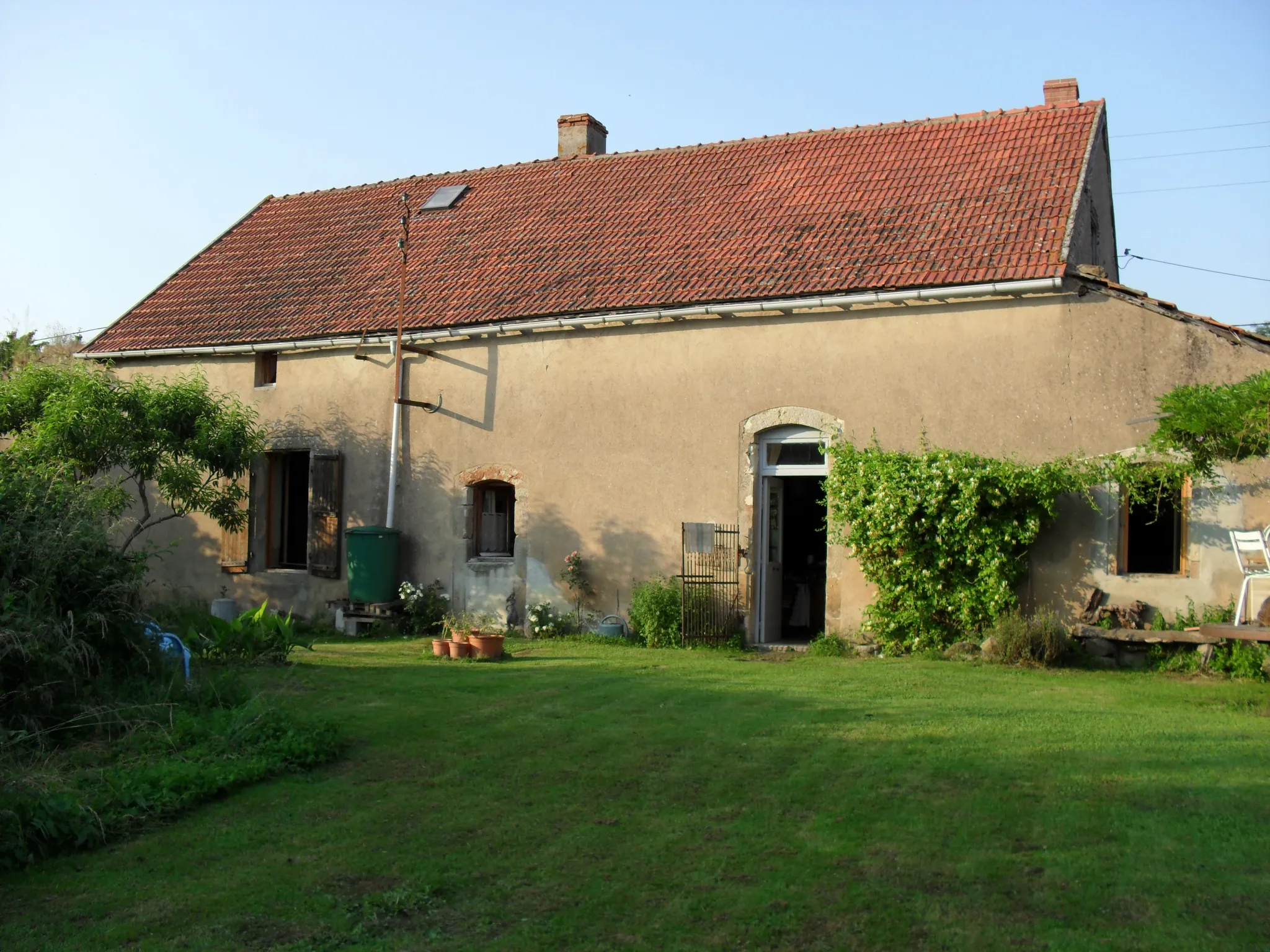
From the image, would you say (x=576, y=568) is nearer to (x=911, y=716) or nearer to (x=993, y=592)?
(x=993, y=592)

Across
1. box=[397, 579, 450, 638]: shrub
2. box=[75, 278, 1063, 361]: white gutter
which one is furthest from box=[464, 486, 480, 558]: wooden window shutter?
box=[75, 278, 1063, 361]: white gutter

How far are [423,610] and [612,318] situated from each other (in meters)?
4.23

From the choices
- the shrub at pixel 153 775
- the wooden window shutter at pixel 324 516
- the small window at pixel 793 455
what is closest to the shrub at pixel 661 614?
the small window at pixel 793 455

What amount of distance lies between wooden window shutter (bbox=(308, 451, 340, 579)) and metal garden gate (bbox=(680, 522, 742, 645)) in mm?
4811

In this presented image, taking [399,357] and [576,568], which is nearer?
[576,568]

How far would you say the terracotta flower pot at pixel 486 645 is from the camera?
11070 millimetres

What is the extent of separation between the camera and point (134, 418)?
1230 centimetres

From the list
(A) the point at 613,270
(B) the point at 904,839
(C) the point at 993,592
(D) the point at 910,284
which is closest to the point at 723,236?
(A) the point at 613,270

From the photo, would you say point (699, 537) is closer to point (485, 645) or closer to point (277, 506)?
point (485, 645)

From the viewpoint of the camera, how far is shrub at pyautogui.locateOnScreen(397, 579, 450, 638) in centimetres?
1355

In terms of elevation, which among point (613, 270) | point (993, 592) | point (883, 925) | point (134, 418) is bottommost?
point (883, 925)

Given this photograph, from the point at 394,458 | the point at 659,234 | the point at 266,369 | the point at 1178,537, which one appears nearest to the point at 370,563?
the point at 394,458

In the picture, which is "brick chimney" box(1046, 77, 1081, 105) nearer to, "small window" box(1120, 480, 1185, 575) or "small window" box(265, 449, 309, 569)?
"small window" box(1120, 480, 1185, 575)

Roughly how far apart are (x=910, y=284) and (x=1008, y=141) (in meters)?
3.27
